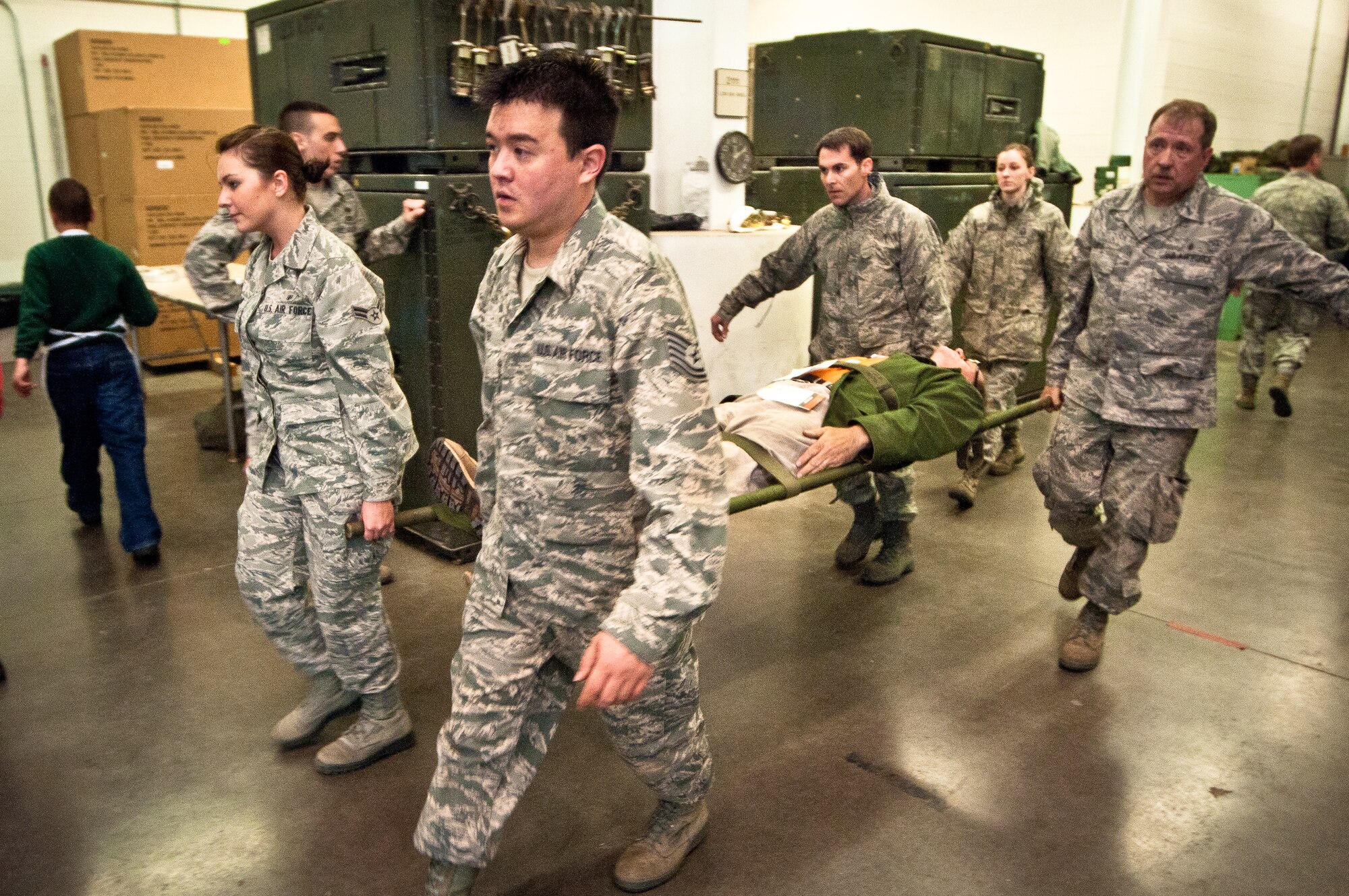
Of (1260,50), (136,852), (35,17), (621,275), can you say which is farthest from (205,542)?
(1260,50)

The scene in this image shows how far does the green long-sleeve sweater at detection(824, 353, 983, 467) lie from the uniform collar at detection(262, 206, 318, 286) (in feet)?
5.17

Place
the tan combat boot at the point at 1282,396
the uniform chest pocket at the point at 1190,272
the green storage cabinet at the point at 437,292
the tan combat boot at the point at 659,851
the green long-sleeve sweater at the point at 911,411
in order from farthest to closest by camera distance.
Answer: the tan combat boot at the point at 1282,396, the green storage cabinet at the point at 437,292, the uniform chest pocket at the point at 1190,272, the green long-sleeve sweater at the point at 911,411, the tan combat boot at the point at 659,851

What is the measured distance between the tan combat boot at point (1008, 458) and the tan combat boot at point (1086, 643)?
2.22 metres

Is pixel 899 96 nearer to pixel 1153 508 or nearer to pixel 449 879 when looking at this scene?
pixel 1153 508

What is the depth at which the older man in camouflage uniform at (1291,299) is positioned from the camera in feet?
23.2

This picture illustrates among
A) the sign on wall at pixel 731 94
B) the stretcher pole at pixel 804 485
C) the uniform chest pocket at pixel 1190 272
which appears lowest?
the stretcher pole at pixel 804 485

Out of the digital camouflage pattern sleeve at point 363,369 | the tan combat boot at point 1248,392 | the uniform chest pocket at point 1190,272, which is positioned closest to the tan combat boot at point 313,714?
the digital camouflage pattern sleeve at point 363,369

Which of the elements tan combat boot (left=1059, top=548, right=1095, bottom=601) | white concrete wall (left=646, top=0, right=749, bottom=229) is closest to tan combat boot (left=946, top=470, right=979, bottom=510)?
tan combat boot (left=1059, top=548, right=1095, bottom=601)

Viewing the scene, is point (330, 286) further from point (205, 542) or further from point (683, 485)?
point (205, 542)

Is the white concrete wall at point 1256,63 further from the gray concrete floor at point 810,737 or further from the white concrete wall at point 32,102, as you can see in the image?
the white concrete wall at point 32,102

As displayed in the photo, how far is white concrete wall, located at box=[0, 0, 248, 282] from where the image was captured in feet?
25.4

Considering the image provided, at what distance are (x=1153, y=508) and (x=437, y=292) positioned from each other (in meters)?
2.71

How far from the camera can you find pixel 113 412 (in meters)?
4.12

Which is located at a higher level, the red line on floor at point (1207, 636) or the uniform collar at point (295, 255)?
the uniform collar at point (295, 255)
